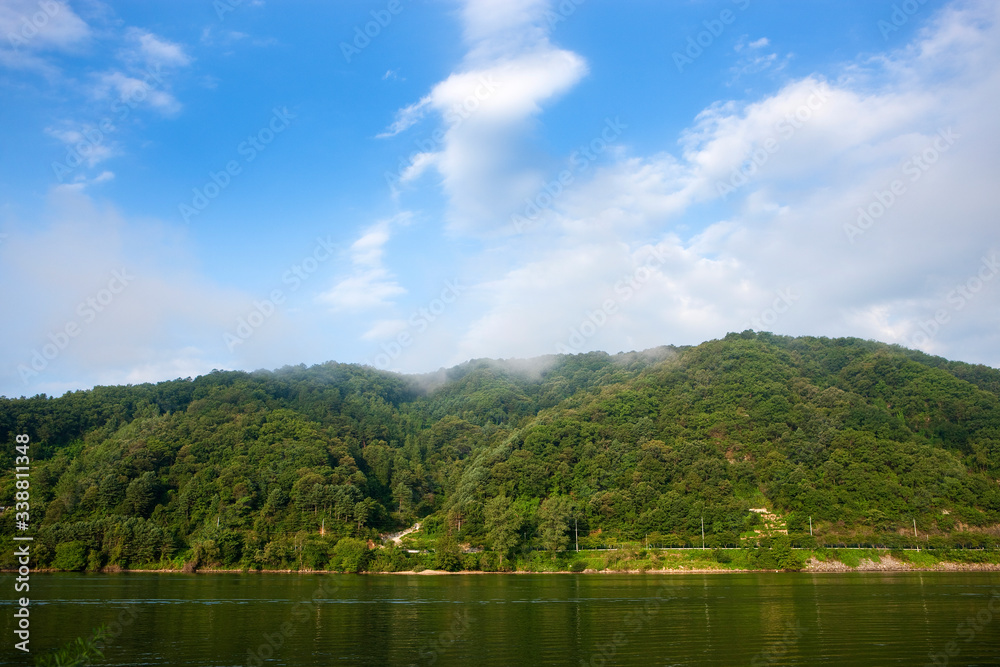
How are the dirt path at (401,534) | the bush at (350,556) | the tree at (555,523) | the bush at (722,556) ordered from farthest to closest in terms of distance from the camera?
the dirt path at (401,534)
the tree at (555,523)
the bush at (350,556)
the bush at (722,556)

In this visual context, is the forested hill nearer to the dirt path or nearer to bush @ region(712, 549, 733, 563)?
the dirt path

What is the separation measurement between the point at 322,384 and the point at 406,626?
6665 inches

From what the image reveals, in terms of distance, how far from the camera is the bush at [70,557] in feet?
296

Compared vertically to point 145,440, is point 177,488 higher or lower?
lower

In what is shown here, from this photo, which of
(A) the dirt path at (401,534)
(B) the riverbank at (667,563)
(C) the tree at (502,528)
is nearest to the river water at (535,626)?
(B) the riverbank at (667,563)

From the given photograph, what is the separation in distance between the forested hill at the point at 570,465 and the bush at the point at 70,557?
1721mm

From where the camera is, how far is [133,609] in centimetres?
4197

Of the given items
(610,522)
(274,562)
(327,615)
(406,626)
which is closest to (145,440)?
(274,562)

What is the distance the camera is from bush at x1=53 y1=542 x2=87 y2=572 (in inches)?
3553

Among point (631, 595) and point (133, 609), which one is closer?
point (133, 609)

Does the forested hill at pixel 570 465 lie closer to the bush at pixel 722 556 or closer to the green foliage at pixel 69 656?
the bush at pixel 722 556

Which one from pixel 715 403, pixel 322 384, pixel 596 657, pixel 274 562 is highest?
pixel 322 384

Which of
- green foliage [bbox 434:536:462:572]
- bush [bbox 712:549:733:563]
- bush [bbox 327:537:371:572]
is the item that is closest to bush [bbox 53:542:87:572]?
bush [bbox 327:537:371:572]

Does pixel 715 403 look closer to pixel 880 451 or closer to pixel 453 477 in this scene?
pixel 880 451
